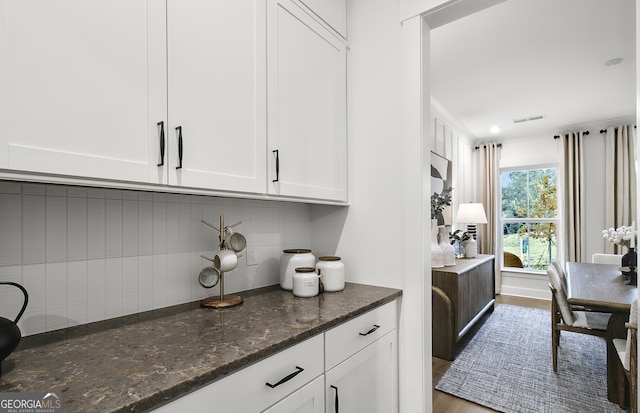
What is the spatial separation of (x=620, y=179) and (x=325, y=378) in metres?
5.41

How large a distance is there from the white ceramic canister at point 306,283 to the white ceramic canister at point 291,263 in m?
0.10

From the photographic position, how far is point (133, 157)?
96 cm

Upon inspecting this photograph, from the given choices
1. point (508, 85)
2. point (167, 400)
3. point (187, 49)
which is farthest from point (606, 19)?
point (167, 400)

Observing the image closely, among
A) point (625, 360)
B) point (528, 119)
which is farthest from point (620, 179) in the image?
point (625, 360)

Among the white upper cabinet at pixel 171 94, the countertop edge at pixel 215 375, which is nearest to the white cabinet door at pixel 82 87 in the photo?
the white upper cabinet at pixel 171 94

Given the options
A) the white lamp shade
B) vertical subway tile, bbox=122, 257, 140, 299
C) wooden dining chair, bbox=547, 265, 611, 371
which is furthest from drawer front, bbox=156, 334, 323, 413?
the white lamp shade

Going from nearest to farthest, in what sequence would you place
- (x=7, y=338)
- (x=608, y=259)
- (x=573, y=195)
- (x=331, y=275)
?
1. (x=7, y=338)
2. (x=331, y=275)
3. (x=608, y=259)
4. (x=573, y=195)

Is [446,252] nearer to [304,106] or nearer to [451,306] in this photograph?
[451,306]

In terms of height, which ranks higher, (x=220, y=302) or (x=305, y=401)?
(x=220, y=302)

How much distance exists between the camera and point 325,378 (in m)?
1.16

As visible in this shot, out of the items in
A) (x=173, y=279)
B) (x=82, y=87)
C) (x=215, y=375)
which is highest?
(x=82, y=87)

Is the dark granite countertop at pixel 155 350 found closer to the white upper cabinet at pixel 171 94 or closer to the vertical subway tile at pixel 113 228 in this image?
the vertical subway tile at pixel 113 228

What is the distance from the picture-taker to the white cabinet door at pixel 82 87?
0.75 metres

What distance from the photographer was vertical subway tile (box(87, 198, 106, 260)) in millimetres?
1137
